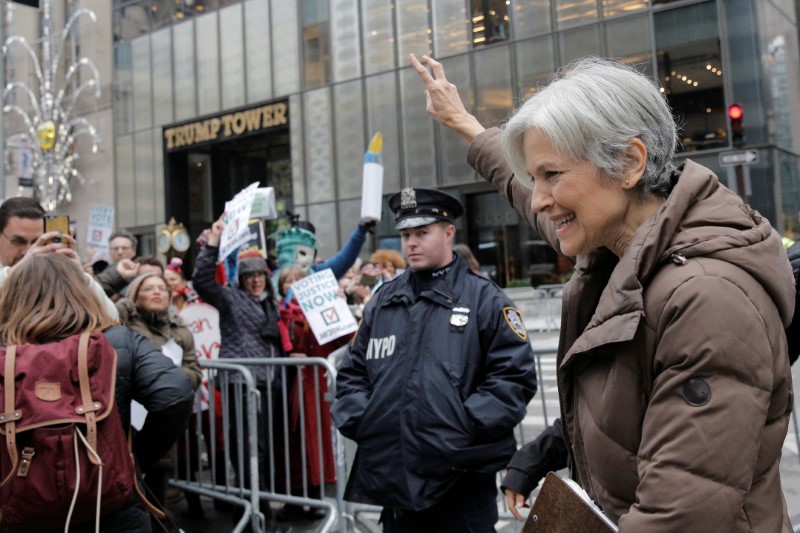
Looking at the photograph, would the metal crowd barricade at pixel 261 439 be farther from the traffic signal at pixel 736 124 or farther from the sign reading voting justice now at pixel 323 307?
the traffic signal at pixel 736 124

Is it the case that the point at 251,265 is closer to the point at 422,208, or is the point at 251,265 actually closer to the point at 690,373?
the point at 422,208

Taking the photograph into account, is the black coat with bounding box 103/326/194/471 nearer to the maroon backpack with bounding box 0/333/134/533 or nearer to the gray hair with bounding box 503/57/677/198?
the maroon backpack with bounding box 0/333/134/533

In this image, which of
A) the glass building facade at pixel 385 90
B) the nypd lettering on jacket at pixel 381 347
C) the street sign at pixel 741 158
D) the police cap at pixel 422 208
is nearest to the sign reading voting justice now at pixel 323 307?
the police cap at pixel 422 208

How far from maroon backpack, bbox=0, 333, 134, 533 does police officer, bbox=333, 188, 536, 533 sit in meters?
0.97

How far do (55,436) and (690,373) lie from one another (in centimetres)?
243

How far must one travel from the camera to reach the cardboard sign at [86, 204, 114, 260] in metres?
7.55

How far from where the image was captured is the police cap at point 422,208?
3695 mm

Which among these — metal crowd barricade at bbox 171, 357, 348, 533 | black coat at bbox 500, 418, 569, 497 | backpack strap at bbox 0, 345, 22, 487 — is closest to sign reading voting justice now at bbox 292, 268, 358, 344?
metal crowd barricade at bbox 171, 357, 348, 533

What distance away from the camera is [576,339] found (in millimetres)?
1672

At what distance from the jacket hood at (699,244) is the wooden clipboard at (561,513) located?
349mm

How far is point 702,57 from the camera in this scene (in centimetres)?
1775

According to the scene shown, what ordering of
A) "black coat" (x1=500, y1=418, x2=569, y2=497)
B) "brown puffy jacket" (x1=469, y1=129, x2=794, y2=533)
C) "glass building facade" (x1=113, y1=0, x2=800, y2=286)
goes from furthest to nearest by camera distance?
"glass building facade" (x1=113, y1=0, x2=800, y2=286) < "black coat" (x1=500, y1=418, x2=569, y2=497) < "brown puffy jacket" (x1=469, y1=129, x2=794, y2=533)

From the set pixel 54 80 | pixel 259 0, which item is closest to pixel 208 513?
pixel 259 0

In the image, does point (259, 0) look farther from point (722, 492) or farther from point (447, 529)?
point (722, 492)
